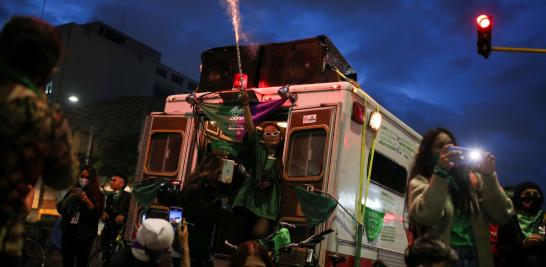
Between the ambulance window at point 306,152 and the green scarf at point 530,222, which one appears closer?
the green scarf at point 530,222

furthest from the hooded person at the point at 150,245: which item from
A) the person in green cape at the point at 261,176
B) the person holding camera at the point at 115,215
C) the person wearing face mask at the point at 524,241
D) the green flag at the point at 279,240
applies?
the person holding camera at the point at 115,215

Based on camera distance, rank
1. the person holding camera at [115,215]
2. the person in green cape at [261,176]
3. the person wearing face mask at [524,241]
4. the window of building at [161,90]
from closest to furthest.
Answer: the person wearing face mask at [524,241]
the person in green cape at [261,176]
the person holding camera at [115,215]
the window of building at [161,90]

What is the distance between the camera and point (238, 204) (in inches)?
244

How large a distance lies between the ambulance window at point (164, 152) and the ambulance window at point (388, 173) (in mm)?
2814

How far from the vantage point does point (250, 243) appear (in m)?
4.10

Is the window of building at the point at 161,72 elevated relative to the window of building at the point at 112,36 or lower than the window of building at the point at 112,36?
lower

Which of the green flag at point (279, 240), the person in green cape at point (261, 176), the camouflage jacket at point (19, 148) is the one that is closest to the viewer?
the camouflage jacket at point (19, 148)

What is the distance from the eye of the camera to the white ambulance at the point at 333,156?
20.0 feet

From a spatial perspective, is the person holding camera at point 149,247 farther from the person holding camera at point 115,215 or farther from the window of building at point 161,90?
the window of building at point 161,90

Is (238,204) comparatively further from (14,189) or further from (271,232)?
(14,189)

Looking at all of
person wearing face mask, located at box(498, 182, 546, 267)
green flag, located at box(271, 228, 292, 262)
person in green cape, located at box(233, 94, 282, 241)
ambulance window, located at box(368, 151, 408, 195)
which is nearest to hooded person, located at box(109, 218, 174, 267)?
green flag, located at box(271, 228, 292, 262)

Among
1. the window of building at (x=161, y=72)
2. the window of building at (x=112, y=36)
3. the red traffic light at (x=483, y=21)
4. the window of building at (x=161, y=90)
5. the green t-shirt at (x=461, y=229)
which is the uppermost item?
the window of building at (x=112, y=36)

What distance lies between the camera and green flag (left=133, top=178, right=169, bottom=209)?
7339 mm

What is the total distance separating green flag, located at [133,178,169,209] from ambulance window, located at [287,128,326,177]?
2.05 m
